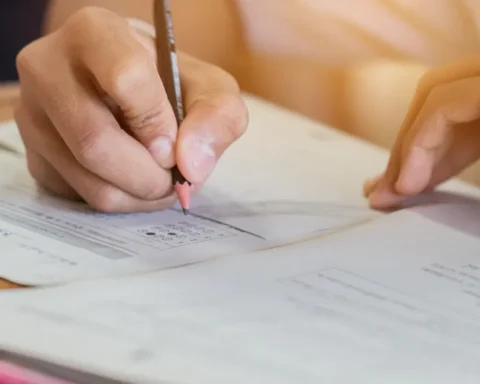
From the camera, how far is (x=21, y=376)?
28 cm

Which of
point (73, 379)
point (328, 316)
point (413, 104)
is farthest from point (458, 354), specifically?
point (413, 104)

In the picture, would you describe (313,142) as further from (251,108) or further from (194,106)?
(194,106)

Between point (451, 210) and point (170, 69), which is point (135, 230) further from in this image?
point (451, 210)

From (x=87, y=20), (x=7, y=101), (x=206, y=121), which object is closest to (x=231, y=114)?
(x=206, y=121)

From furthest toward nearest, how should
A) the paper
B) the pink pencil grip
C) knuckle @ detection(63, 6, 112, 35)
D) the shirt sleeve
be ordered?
the shirt sleeve
knuckle @ detection(63, 6, 112, 35)
the paper
the pink pencil grip

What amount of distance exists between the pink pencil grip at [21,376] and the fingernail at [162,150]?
215mm

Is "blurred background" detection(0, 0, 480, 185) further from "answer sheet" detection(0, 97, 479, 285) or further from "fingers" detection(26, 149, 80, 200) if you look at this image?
"fingers" detection(26, 149, 80, 200)

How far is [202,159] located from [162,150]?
28mm

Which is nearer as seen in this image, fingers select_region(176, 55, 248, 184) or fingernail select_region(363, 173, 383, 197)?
fingers select_region(176, 55, 248, 184)

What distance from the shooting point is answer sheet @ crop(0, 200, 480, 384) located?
0.29 m

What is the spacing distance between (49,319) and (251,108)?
1.90ft

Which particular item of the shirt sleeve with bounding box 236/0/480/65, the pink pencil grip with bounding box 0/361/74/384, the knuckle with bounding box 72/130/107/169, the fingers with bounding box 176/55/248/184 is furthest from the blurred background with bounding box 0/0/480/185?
the pink pencil grip with bounding box 0/361/74/384

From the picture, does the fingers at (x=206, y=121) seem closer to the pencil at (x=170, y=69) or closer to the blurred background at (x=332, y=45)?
the pencil at (x=170, y=69)

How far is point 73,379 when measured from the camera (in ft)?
0.92
